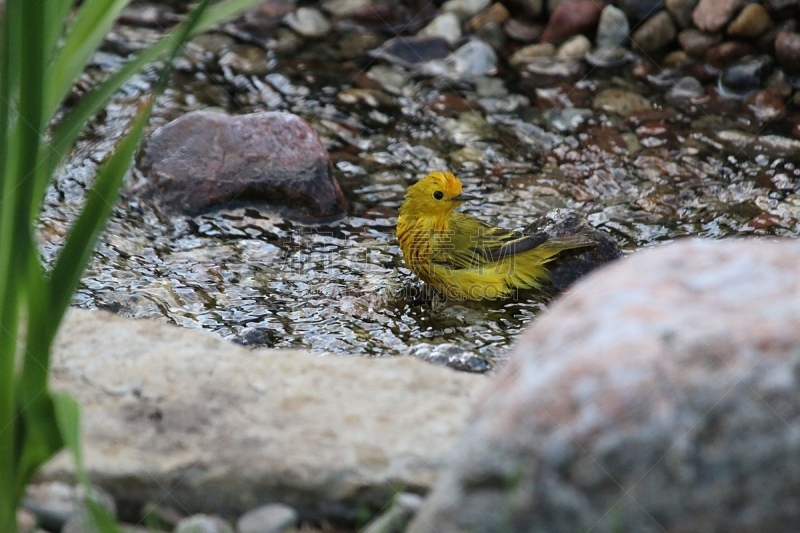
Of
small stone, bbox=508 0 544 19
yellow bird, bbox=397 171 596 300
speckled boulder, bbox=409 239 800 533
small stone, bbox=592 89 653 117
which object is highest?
speckled boulder, bbox=409 239 800 533

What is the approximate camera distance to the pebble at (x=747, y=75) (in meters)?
7.53

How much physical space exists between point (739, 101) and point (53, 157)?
6.21 meters

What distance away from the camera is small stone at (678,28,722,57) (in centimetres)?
789

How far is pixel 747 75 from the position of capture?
7.55 metres

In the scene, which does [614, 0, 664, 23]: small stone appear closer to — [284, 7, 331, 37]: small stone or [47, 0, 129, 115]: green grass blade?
[284, 7, 331, 37]: small stone

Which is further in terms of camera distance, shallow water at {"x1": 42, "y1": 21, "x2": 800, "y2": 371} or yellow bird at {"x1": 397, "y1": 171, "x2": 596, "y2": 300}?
yellow bird at {"x1": 397, "y1": 171, "x2": 596, "y2": 300}

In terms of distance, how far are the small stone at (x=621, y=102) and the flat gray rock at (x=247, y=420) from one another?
15.0 feet

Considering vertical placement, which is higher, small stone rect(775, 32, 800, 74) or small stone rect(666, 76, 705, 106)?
small stone rect(775, 32, 800, 74)

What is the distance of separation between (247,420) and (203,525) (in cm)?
44

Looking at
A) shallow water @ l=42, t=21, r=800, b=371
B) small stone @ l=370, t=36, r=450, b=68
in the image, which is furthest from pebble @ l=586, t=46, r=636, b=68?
small stone @ l=370, t=36, r=450, b=68

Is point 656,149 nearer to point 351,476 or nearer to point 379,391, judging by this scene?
point 379,391

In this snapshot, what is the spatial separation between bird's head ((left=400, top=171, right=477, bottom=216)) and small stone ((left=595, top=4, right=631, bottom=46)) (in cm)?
290

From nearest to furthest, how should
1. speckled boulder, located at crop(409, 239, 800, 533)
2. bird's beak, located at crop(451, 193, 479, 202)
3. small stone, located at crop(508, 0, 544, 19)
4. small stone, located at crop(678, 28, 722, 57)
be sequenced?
1. speckled boulder, located at crop(409, 239, 800, 533)
2. bird's beak, located at crop(451, 193, 479, 202)
3. small stone, located at crop(678, 28, 722, 57)
4. small stone, located at crop(508, 0, 544, 19)

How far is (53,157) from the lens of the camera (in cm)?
257
